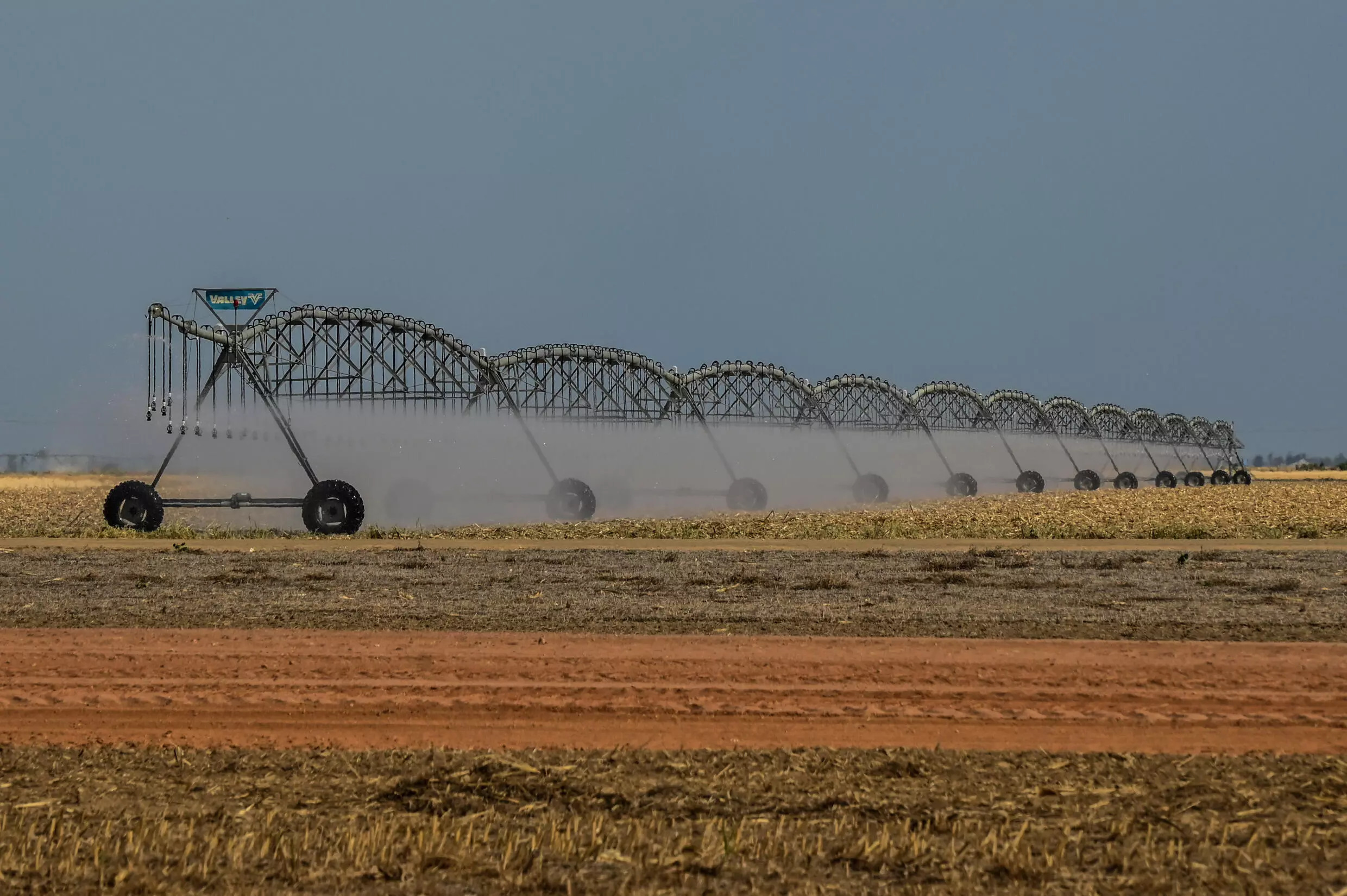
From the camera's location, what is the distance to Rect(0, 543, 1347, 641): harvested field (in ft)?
62.1

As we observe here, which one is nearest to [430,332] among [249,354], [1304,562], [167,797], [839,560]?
[249,354]

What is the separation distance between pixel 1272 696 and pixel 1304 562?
18.9 meters

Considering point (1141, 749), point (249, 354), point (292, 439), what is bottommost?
point (1141, 749)

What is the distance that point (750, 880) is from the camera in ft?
24.4

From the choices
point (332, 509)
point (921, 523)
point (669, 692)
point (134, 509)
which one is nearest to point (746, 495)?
point (921, 523)

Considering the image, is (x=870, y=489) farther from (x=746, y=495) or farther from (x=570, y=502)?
(x=570, y=502)

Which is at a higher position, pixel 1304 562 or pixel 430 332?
pixel 430 332

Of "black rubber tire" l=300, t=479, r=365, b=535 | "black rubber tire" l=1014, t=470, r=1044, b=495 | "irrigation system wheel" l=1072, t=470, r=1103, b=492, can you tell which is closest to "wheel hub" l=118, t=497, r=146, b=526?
"black rubber tire" l=300, t=479, r=365, b=535

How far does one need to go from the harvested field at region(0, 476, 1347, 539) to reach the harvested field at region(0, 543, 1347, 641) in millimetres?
8632

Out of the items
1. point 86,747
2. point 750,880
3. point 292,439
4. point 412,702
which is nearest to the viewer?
point 750,880

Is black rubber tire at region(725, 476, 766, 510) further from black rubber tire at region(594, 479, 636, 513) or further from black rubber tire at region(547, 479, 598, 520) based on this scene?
black rubber tire at region(547, 479, 598, 520)

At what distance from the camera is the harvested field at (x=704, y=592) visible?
18.9 meters

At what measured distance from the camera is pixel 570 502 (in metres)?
50.5

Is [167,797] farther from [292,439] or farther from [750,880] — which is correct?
[292,439]
